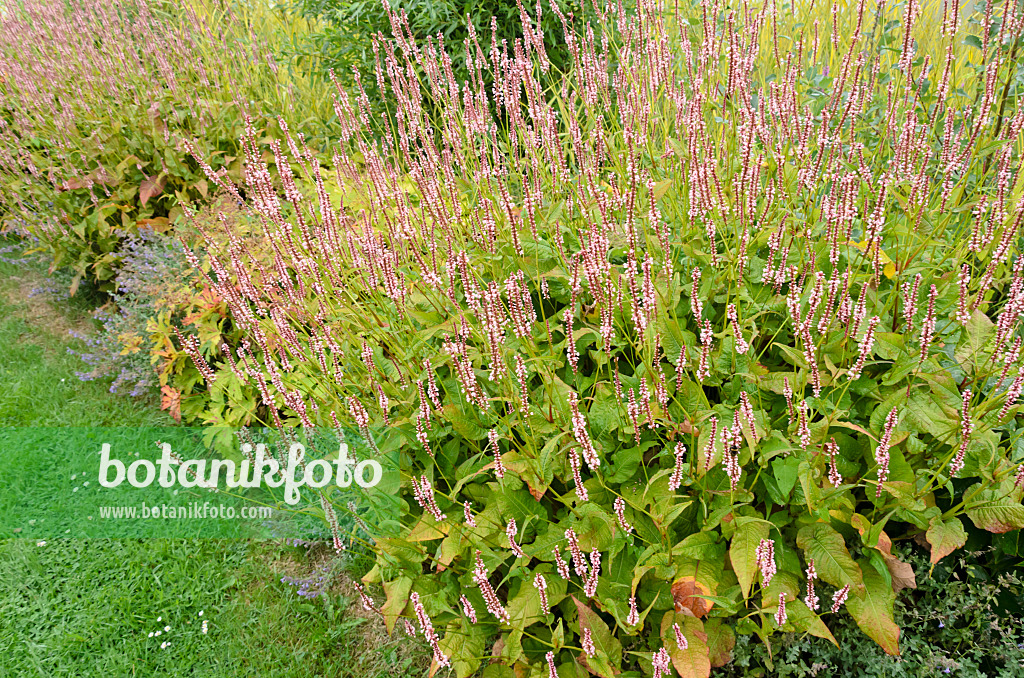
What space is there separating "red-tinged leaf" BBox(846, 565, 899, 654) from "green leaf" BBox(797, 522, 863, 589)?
2.1 inches

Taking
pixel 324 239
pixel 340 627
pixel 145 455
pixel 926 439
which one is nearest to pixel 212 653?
pixel 340 627

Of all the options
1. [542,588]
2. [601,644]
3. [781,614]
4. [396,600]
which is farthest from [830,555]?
[396,600]

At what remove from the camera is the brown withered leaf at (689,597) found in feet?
7.03

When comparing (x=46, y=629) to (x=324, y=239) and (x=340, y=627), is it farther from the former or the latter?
(x=324, y=239)

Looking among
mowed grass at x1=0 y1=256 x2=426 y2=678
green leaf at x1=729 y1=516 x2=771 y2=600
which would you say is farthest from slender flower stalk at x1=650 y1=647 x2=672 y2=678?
mowed grass at x1=0 y1=256 x2=426 y2=678

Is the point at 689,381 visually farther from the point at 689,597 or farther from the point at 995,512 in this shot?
the point at 995,512

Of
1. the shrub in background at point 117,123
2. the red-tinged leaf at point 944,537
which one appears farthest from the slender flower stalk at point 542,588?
the shrub in background at point 117,123

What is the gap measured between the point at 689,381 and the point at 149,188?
4.37 m

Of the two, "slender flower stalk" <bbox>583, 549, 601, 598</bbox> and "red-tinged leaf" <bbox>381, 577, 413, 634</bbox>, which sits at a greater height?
"slender flower stalk" <bbox>583, 549, 601, 598</bbox>

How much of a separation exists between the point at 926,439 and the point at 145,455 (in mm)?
3934

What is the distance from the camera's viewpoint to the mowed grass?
2959 millimetres

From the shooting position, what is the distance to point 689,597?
7.13 feet

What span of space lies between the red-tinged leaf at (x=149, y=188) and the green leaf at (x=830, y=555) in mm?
4724

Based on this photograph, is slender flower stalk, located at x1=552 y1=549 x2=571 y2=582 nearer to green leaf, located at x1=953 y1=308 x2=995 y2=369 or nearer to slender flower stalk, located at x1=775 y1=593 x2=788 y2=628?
slender flower stalk, located at x1=775 y1=593 x2=788 y2=628
